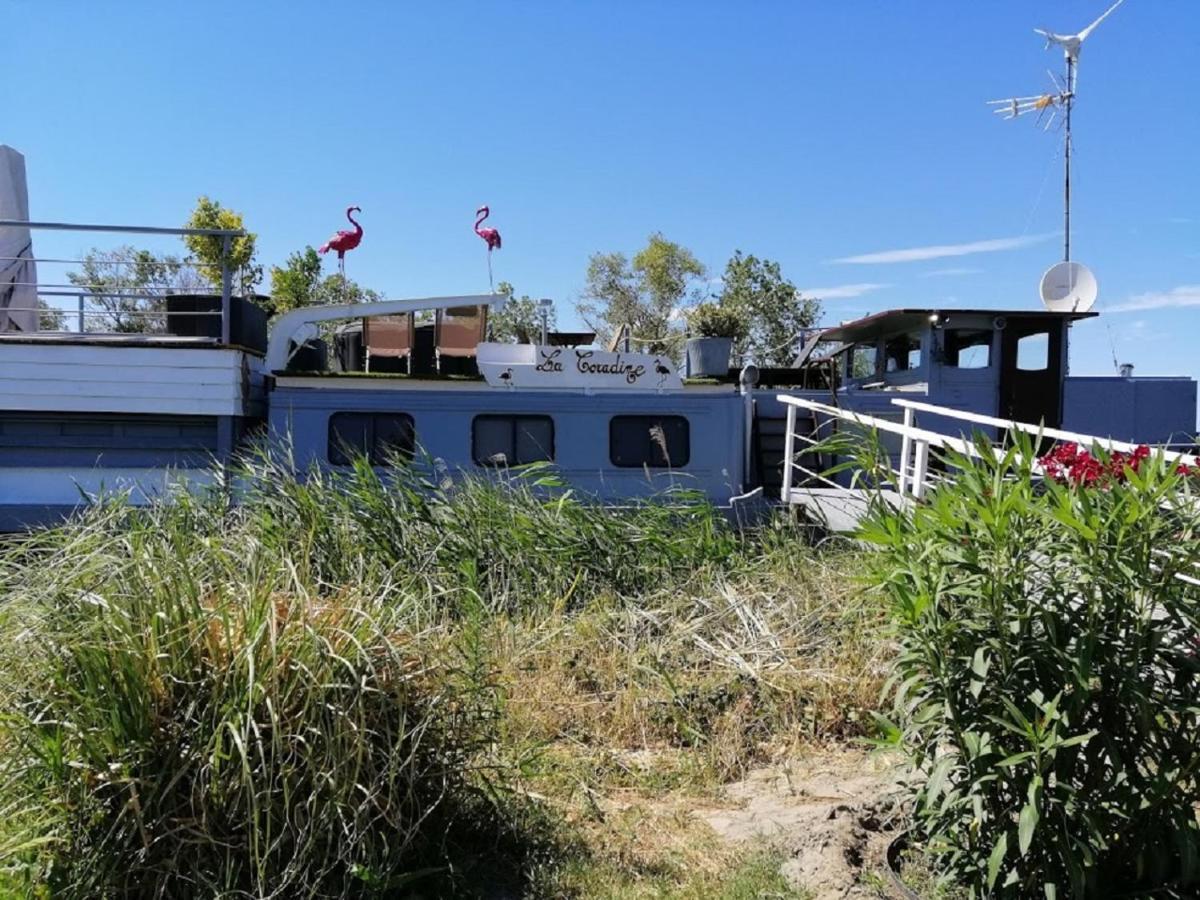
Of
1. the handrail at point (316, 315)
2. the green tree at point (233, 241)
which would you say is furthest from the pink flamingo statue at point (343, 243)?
the green tree at point (233, 241)

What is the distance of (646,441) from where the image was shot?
434 inches

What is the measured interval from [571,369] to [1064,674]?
8.21 meters

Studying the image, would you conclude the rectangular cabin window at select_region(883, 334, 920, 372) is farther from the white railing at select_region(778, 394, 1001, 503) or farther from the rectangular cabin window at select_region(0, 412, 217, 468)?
the rectangular cabin window at select_region(0, 412, 217, 468)

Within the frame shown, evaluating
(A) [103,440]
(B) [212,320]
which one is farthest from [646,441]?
(A) [103,440]

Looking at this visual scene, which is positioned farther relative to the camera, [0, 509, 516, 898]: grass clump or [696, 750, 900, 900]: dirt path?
[696, 750, 900, 900]: dirt path

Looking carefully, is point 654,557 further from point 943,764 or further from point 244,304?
point 244,304

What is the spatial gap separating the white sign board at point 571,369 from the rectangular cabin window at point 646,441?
35cm

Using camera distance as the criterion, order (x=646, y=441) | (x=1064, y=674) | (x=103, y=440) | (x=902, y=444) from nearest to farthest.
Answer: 1. (x=1064, y=674)
2. (x=902, y=444)
3. (x=103, y=440)
4. (x=646, y=441)

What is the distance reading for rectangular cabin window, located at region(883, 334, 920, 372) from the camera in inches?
480

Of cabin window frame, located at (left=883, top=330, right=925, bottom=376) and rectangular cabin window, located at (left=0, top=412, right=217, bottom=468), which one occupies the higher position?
cabin window frame, located at (left=883, top=330, right=925, bottom=376)

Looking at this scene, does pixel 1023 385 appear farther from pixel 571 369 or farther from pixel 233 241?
pixel 233 241

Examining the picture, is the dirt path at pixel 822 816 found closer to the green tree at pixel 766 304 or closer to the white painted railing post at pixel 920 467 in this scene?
the white painted railing post at pixel 920 467

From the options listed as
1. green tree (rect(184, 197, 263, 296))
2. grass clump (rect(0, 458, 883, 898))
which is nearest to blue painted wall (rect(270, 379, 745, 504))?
grass clump (rect(0, 458, 883, 898))

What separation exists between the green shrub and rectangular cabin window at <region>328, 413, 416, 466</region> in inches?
320
